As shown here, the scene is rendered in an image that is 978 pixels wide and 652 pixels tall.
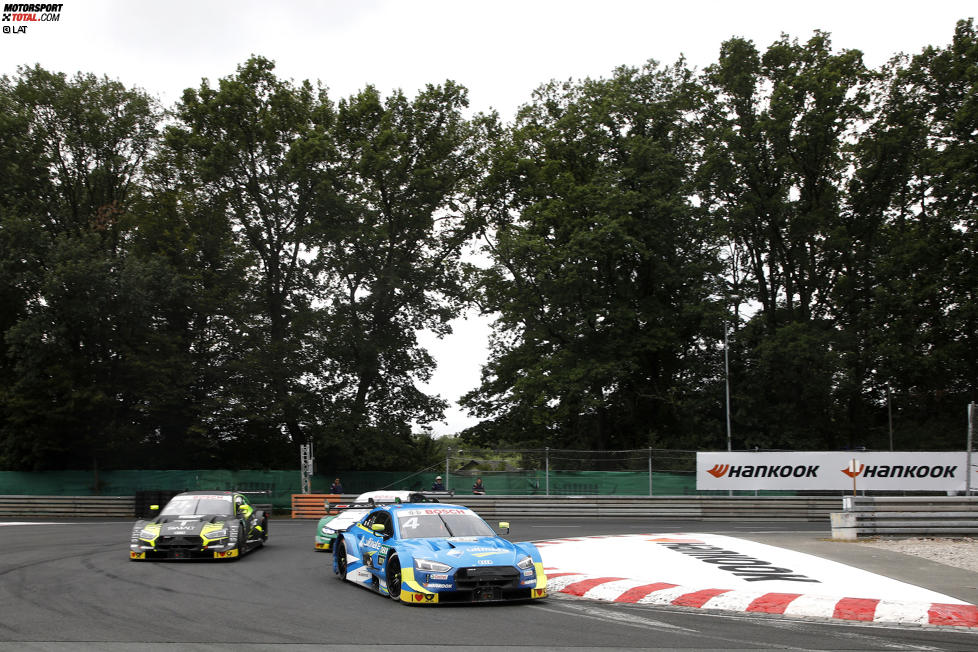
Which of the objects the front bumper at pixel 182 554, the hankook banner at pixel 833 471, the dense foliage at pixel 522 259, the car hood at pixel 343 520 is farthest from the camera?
the dense foliage at pixel 522 259

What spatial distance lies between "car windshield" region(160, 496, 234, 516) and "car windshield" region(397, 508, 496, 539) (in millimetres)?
6078

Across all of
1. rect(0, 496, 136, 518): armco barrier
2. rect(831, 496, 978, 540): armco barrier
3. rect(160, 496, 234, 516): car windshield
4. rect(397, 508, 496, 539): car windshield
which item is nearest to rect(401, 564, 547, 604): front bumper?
rect(397, 508, 496, 539): car windshield

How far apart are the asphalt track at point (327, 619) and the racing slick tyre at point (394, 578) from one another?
0.18 m

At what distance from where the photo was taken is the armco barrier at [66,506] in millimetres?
33875

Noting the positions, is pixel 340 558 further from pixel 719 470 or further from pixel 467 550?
pixel 719 470

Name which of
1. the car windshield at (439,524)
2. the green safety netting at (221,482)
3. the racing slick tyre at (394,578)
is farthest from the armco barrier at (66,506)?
the racing slick tyre at (394,578)

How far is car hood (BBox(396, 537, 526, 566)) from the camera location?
1123 centimetres

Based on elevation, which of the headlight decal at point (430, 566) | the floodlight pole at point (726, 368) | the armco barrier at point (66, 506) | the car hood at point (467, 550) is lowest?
the armco barrier at point (66, 506)

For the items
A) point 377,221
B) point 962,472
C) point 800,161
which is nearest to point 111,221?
point 377,221

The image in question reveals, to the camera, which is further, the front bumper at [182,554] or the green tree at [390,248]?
the green tree at [390,248]

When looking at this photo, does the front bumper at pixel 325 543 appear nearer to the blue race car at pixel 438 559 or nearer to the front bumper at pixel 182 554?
the front bumper at pixel 182 554

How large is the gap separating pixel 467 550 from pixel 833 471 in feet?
81.6

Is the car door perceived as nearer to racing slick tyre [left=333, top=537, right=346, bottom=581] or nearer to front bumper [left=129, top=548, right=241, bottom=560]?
racing slick tyre [left=333, top=537, right=346, bottom=581]

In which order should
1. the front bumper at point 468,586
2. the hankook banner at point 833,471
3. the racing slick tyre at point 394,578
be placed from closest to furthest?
the front bumper at point 468,586, the racing slick tyre at point 394,578, the hankook banner at point 833,471
